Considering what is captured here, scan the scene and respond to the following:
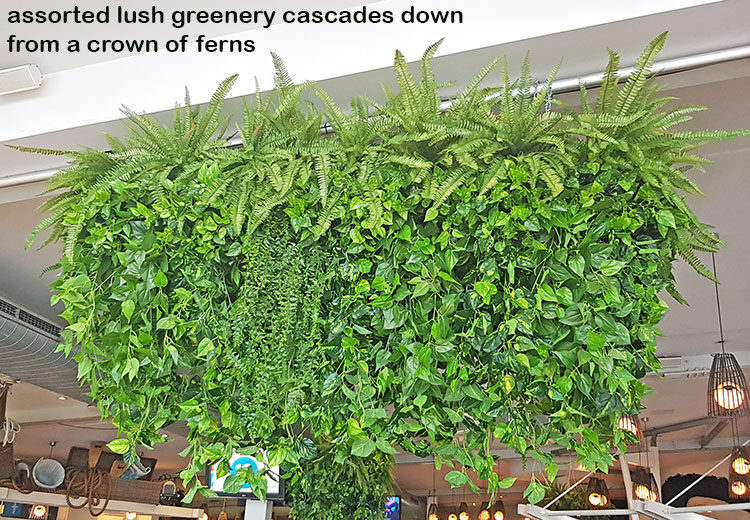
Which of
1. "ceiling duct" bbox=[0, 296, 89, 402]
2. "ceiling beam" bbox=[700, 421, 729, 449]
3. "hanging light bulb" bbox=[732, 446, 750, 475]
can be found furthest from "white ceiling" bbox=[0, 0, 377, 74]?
"ceiling beam" bbox=[700, 421, 729, 449]

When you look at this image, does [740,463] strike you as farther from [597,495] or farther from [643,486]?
[597,495]

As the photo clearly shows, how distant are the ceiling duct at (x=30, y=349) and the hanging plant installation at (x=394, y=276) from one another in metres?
2.55

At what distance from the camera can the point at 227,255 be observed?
1721 millimetres

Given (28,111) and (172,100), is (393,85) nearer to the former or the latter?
(172,100)

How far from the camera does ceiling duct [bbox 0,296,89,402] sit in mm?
4117

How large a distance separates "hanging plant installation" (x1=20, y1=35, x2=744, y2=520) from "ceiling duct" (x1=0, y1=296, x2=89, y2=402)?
255cm

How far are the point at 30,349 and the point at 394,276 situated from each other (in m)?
3.51

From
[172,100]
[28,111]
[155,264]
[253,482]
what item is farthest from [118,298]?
[28,111]

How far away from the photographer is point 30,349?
4293 millimetres

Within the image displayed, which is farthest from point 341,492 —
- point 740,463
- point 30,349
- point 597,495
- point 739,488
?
point 597,495

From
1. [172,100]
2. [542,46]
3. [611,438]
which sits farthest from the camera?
[172,100]

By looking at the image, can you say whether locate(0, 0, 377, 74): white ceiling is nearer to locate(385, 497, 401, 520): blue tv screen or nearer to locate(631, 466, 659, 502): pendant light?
locate(631, 466, 659, 502): pendant light

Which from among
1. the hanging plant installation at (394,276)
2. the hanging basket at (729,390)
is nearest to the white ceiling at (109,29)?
the hanging plant installation at (394,276)

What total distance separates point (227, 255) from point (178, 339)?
24 cm
